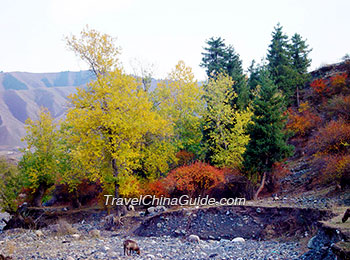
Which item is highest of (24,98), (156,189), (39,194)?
(24,98)

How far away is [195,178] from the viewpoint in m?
18.1

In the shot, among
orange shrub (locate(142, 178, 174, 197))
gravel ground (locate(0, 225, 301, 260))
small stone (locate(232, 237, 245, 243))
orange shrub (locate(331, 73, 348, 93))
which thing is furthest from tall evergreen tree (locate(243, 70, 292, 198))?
orange shrub (locate(331, 73, 348, 93))

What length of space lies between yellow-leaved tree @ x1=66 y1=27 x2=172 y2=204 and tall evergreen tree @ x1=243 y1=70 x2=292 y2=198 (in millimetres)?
7037

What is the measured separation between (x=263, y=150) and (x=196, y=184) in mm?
5117

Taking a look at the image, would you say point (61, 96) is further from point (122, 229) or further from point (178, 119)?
point (122, 229)

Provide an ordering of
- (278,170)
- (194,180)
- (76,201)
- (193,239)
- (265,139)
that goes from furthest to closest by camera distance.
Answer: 1. (76,201)
2. (278,170)
3. (265,139)
4. (194,180)
5. (193,239)

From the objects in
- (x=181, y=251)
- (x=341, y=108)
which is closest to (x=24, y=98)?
(x=341, y=108)

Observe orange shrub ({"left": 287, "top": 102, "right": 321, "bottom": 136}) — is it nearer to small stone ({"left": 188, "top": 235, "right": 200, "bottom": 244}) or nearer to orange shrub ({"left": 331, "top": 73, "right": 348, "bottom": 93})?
orange shrub ({"left": 331, "top": 73, "right": 348, "bottom": 93})

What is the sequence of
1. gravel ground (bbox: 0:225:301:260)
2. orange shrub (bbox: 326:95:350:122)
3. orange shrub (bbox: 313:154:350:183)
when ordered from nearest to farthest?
gravel ground (bbox: 0:225:301:260)
orange shrub (bbox: 313:154:350:183)
orange shrub (bbox: 326:95:350:122)

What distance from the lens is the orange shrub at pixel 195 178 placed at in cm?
1798

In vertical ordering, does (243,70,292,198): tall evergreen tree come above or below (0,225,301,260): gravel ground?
above

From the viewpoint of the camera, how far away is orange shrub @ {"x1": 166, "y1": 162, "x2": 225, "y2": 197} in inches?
708

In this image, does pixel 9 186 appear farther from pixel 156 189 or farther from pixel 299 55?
pixel 299 55

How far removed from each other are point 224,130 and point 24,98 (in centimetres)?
13726
